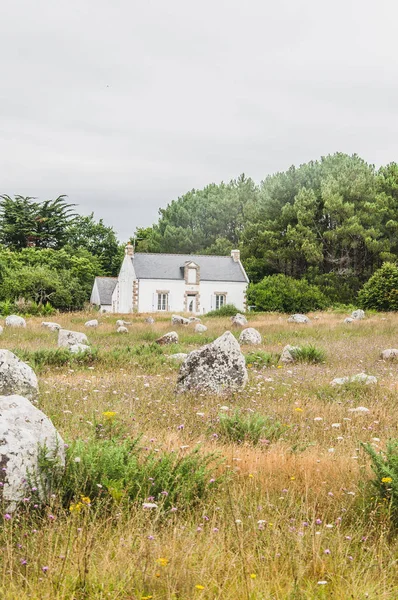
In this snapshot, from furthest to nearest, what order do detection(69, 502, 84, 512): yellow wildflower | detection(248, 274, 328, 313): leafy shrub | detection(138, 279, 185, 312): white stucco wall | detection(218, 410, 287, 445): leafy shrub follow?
detection(138, 279, 185, 312): white stucco wall < detection(248, 274, 328, 313): leafy shrub < detection(218, 410, 287, 445): leafy shrub < detection(69, 502, 84, 512): yellow wildflower

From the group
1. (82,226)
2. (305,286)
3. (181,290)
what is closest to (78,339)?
(305,286)

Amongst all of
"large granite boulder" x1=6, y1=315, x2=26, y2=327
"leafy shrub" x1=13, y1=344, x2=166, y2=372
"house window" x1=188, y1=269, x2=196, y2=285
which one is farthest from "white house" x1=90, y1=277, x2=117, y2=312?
"leafy shrub" x1=13, y1=344, x2=166, y2=372

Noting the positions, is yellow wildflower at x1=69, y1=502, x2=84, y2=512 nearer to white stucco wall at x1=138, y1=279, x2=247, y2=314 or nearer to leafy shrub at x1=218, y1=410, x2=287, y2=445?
leafy shrub at x1=218, y1=410, x2=287, y2=445

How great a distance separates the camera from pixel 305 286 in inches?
1804

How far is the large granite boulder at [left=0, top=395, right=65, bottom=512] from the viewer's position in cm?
381

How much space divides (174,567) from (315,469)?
2182 mm

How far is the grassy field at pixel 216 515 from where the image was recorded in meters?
3.02

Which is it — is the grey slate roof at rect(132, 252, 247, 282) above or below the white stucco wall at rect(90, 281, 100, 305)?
above

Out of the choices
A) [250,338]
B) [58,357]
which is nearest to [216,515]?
[58,357]

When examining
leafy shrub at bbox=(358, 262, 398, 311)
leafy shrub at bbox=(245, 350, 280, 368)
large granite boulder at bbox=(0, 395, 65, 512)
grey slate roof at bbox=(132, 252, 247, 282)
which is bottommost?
leafy shrub at bbox=(245, 350, 280, 368)

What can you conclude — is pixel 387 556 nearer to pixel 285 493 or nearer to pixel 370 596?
pixel 370 596

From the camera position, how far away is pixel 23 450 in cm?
397

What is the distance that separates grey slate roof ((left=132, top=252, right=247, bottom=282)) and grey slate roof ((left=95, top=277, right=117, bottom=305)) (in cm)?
943

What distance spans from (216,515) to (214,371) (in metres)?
6.02
